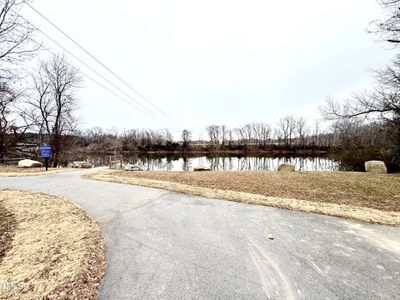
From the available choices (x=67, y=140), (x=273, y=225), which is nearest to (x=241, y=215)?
(x=273, y=225)

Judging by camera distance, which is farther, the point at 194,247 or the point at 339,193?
the point at 339,193

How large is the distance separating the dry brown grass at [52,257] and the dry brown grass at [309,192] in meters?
4.41

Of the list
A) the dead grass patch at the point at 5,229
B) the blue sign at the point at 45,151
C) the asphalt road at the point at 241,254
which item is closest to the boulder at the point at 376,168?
the asphalt road at the point at 241,254

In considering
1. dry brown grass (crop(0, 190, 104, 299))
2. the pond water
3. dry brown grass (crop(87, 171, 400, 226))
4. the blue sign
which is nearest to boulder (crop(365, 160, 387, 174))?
dry brown grass (crop(87, 171, 400, 226))

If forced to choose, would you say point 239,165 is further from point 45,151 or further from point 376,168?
point 45,151

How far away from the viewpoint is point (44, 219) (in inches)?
237

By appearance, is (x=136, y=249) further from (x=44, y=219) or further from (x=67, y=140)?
(x=67, y=140)

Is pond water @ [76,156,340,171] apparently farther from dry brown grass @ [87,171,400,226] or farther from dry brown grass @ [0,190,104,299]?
dry brown grass @ [0,190,104,299]

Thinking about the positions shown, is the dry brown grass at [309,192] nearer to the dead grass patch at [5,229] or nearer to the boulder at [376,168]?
the boulder at [376,168]

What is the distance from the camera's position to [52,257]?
13.2 feet

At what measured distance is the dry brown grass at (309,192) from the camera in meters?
7.07

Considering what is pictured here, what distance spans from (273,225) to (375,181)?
8.93 meters

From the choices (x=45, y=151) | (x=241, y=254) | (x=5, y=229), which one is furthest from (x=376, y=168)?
(x=45, y=151)

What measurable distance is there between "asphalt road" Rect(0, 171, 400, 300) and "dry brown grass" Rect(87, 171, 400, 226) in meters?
0.94
